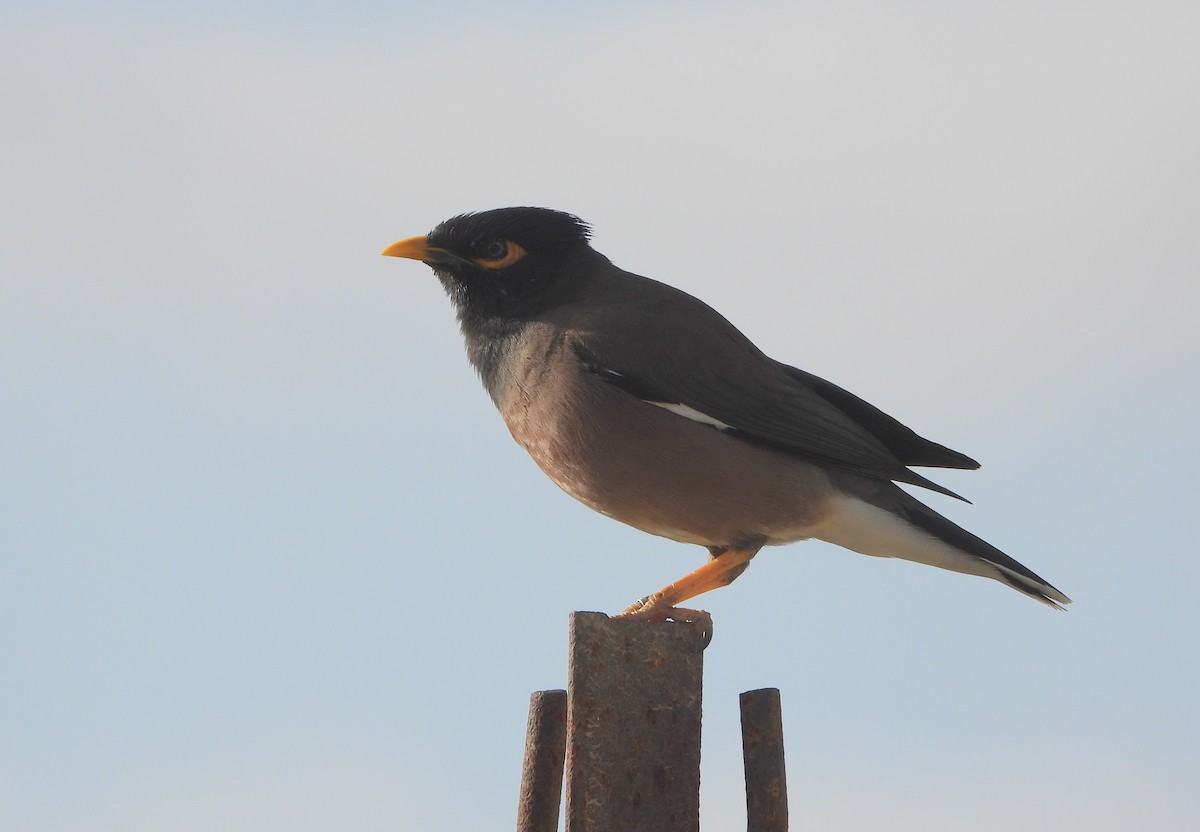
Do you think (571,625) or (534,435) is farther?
(534,435)

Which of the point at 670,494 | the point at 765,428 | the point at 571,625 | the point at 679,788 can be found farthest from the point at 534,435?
the point at 679,788

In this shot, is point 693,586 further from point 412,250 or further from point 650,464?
point 412,250

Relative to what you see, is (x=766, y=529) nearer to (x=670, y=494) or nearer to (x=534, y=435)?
(x=670, y=494)

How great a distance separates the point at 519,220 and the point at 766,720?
296 centimetres

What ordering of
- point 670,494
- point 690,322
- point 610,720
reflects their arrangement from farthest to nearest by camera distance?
point 690,322, point 670,494, point 610,720

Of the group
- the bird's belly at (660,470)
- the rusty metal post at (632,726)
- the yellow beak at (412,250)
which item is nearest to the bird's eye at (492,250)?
the yellow beak at (412,250)

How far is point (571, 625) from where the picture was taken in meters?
4.17

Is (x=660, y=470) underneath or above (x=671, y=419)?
underneath

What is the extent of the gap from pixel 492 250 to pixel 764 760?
300 cm

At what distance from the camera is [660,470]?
5.54 meters

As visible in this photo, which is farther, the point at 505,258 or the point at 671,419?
the point at 505,258

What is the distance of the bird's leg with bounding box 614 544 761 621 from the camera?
5230 millimetres

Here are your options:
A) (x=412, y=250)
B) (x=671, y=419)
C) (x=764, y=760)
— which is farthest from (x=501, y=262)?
(x=764, y=760)

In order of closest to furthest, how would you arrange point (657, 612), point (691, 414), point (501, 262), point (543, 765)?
point (543, 765) < point (657, 612) < point (691, 414) < point (501, 262)
